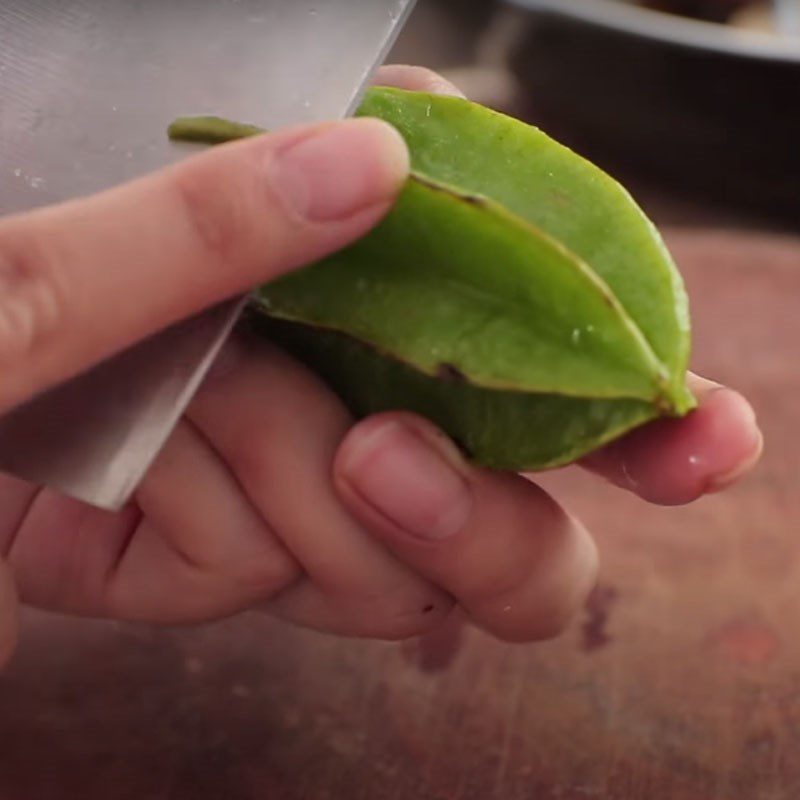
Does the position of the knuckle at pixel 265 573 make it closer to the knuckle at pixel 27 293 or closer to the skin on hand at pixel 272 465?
the skin on hand at pixel 272 465

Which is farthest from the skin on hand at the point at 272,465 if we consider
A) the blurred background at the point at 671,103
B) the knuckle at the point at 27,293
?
the blurred background at the point at 671,103

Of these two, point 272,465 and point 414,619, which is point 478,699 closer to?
point 414,619

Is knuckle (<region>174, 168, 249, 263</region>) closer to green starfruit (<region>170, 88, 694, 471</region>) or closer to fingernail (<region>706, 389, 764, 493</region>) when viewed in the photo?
green starfruit (<region>170, 88, 694, 471</region>)

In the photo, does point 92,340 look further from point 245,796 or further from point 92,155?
point 245,796

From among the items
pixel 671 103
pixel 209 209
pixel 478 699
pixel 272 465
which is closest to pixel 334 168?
pixel 209 209

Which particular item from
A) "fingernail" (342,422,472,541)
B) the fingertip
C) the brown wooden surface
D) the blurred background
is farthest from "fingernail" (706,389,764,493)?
the blurred background
